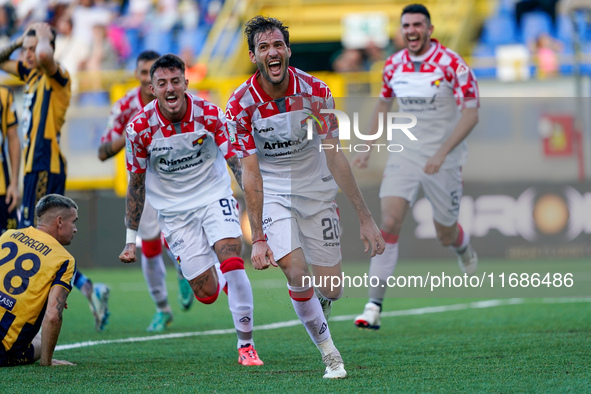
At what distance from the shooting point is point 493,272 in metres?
11.8

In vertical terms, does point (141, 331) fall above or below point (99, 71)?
below

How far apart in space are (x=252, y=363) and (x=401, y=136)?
3.06 metres

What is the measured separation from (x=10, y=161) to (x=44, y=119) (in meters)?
0.46

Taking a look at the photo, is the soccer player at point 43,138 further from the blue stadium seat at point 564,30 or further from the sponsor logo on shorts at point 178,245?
the blue stadium seat at point 564,30

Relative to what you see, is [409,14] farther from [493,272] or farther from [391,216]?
[493,272]

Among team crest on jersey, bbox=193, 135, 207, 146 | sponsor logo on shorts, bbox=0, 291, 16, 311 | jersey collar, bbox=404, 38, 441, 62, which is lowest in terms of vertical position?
sponsor logo on shorts, bbox=0, 291, 16, 311

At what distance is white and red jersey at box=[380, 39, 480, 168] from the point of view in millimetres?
7188

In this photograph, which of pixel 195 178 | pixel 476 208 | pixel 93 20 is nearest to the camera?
pixel 195 178

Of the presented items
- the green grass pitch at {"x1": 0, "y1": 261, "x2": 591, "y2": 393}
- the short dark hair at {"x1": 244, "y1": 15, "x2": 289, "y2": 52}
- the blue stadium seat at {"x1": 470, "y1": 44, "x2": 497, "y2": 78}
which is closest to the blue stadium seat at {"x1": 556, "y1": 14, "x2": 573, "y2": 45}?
the blue stadium seat at {"x1": 470, "y1": 44, "x2": 497, "y2": 78}

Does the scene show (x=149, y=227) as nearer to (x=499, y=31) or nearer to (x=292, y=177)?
(x=292, y=177)

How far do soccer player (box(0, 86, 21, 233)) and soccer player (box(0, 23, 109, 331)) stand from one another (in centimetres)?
9

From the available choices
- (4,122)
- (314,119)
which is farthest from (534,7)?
(314,119)

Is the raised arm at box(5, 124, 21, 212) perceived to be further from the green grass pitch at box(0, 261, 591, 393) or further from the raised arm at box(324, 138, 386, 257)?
the raised arm at box(324, 138, 386, 257)

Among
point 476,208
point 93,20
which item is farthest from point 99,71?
point 476,208
